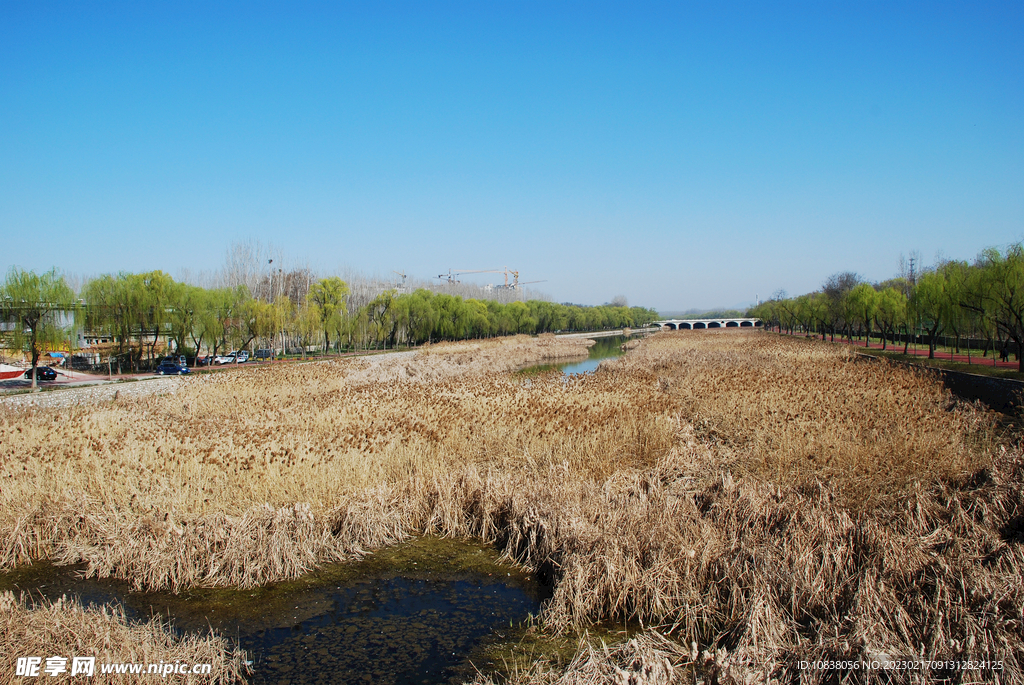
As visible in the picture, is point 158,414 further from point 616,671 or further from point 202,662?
point 616,671

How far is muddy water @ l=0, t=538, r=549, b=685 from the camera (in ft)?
19.3

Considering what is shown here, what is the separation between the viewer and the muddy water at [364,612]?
587 centimetres

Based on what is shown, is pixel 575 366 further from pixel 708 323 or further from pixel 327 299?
pixel 708 323

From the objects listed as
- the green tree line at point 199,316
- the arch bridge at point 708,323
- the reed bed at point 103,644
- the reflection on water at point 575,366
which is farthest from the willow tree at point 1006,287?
the arch bridge at point 708,323

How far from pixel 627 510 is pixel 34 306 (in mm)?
32980

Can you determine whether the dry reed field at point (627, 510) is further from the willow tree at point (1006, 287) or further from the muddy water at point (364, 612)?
the willow tree at point (1006, 287)

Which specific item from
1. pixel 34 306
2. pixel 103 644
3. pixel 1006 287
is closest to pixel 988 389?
pixel 1006 287

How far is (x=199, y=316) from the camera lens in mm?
41844

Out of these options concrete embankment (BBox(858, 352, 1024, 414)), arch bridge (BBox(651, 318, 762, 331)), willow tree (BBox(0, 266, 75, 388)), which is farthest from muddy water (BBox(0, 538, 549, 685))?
arch bridge (BBox(651, 318, 762, 331))

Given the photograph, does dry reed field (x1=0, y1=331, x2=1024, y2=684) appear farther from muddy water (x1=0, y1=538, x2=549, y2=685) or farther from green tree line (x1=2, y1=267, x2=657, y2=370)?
green tree line (x1=2, y1=267, x2=657, y2=370)

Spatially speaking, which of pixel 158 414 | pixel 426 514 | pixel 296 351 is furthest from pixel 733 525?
pixel 296 351

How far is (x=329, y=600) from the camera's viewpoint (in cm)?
720

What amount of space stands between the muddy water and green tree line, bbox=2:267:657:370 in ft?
92.4

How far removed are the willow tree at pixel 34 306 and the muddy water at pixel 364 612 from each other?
2725 cm
